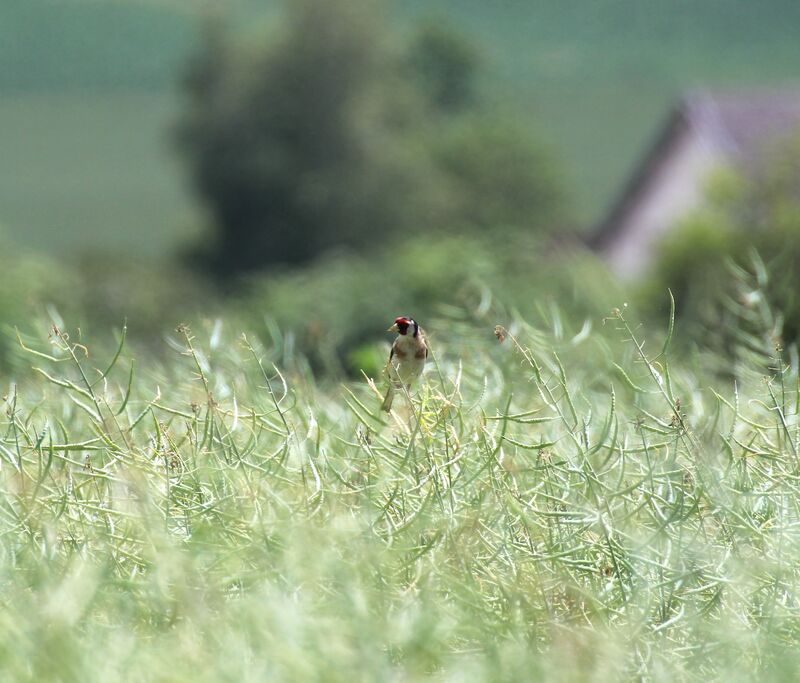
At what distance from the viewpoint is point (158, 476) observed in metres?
2.49

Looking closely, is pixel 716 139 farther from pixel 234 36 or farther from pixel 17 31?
pixel 17 31

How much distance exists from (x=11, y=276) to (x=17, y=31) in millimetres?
52533

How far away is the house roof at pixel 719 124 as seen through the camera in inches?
1200

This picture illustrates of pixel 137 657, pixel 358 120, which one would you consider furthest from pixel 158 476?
pixel 358 120

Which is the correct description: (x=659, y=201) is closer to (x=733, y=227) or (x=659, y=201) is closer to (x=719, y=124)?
(x=719, y=124)

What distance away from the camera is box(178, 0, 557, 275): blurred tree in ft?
148

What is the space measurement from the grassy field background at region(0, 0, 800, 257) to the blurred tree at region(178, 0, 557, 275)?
4.37 metres

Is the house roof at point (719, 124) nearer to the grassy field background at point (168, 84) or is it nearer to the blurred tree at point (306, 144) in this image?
the blurred tree at point (306, 144)

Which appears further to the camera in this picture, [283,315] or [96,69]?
[96,69]

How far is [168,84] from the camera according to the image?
7144 cm

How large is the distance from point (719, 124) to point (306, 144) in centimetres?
1811

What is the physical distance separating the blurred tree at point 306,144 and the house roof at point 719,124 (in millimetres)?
13059

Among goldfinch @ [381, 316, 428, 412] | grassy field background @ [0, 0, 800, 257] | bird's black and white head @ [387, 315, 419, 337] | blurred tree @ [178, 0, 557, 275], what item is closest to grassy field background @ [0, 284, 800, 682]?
goldfinch @ [381, 316, 428, 412]

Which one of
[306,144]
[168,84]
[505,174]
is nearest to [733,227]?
[306,144]
